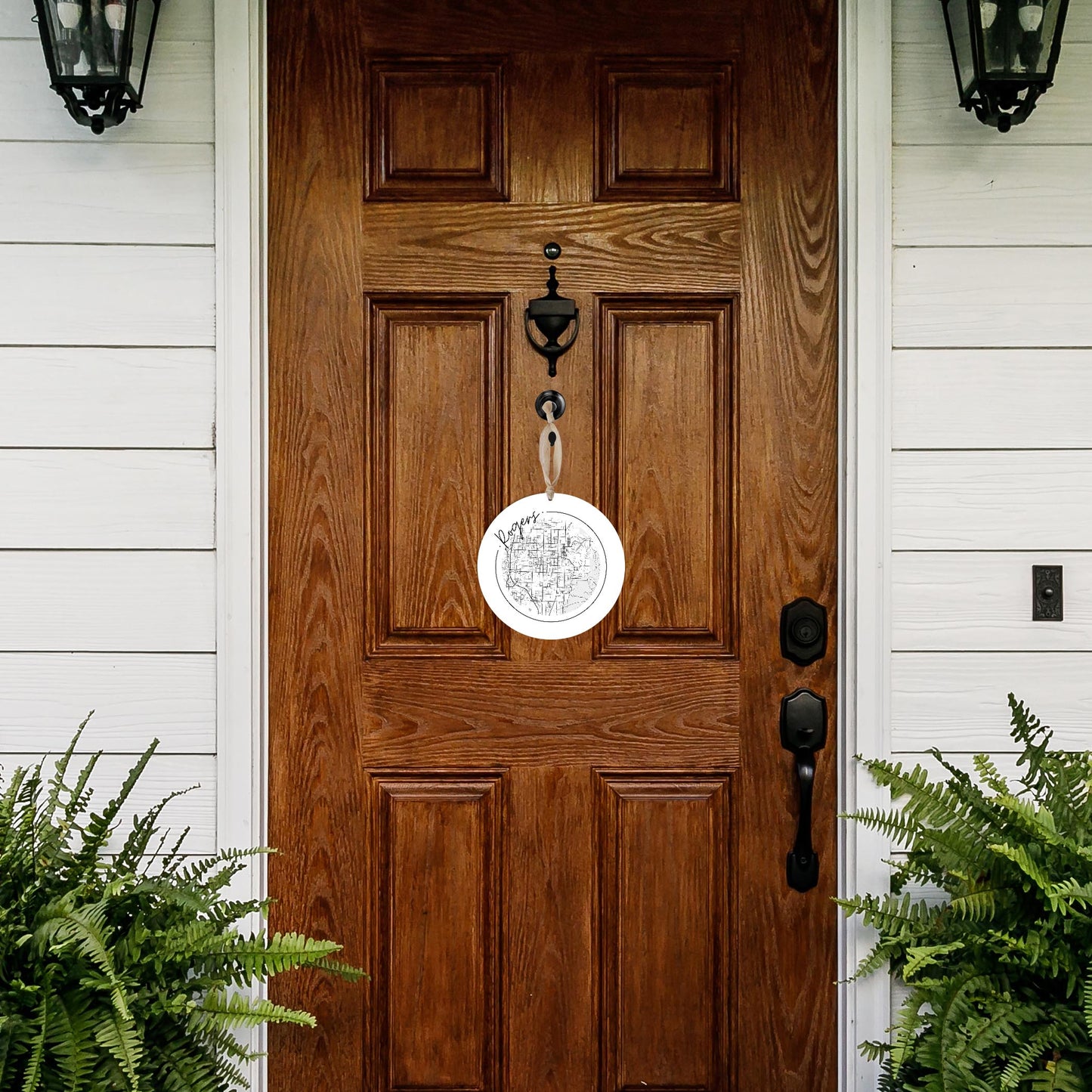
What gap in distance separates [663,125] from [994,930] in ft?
4.14

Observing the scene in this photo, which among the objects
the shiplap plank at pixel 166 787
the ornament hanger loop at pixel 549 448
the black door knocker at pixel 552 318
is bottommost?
the shiplap plank at pixel 166 787

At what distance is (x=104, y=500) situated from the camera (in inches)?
58.4

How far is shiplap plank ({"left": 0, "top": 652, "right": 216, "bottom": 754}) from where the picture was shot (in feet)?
4.88

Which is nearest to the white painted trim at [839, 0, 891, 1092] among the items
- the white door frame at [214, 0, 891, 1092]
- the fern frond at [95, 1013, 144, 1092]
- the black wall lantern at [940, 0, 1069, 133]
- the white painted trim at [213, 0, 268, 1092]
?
the white door frame at [214, 0, 891, 1092]

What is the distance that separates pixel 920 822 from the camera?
4.44 ft

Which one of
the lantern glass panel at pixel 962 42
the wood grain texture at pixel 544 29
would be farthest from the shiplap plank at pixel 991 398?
the wood grain texture at pixel 544 29

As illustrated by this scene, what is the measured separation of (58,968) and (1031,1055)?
1.15 meters

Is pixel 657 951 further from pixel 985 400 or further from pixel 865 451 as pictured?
pixel 985 400

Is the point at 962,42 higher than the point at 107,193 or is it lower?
higher

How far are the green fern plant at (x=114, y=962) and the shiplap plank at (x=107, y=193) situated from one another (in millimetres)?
781

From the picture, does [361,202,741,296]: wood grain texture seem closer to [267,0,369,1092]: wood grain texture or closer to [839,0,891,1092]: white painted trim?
[267,0,369,1092]: wood grain texture

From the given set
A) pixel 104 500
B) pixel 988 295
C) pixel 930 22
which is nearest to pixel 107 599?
pixel 104 500

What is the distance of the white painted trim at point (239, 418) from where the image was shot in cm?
147

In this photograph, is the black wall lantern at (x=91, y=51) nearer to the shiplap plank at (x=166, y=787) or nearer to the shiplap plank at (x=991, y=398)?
the shiplap plank at (x=166, y=787)
